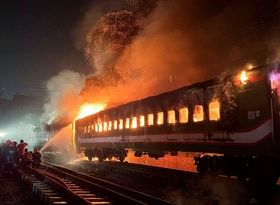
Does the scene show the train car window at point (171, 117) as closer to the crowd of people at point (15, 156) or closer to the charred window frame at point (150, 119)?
the charred window frame at point (150, 119)

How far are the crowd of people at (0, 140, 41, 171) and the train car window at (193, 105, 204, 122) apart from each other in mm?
10383

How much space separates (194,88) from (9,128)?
89.3 meters

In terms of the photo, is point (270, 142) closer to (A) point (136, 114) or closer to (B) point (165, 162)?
(A) point (136, 114)

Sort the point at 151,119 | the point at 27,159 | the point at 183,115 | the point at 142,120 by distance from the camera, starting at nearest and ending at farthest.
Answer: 1. the point at 183,115
2. the point at 151,119
3. the point at 142,120
4. the point at 27,159

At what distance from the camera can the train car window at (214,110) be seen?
44.0 ft

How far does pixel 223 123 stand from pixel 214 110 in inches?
27.8

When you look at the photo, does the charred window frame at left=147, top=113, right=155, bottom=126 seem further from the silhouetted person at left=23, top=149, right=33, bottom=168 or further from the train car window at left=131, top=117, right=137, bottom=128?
the silhouetted person at left=23, top=149, right=33, bottom=168

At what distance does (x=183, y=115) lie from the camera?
15469mm

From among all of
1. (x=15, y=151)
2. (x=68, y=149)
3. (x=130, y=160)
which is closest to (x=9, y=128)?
(x=68, y=149)

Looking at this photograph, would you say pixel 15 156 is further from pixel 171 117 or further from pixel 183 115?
pixel 183 115

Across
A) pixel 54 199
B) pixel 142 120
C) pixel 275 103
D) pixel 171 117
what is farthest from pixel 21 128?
pixel 275 103

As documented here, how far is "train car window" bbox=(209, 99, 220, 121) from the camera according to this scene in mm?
13398

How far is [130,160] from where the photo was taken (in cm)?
3078

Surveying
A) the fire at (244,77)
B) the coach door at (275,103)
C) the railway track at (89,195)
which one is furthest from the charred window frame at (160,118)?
the coach door at (275,103)
